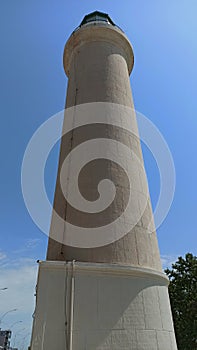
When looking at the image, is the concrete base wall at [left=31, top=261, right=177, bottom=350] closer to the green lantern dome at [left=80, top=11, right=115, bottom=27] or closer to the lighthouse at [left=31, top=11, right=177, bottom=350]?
the lighthouse at [left=31, top=11, right=177, bottom=350]

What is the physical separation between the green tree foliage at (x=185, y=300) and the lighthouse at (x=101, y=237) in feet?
30.0

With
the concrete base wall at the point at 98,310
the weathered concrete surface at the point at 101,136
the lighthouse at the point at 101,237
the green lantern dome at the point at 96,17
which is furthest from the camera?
the green lantern dome at the point at 96,17

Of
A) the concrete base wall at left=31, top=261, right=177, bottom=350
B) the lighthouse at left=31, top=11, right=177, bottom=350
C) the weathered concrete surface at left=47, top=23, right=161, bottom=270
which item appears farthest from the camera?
the weathered concrete surface at left=47, top=23, right=161, bottom=270

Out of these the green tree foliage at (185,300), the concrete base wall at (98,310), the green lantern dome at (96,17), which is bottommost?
the concrete base wall at (98,310)

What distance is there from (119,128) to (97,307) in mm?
5294

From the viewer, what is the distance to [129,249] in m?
6.79

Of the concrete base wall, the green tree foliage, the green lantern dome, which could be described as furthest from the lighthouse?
the green tree foliage

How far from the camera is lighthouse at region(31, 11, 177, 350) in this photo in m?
5.61

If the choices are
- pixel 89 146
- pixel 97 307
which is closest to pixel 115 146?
pixel 89 146

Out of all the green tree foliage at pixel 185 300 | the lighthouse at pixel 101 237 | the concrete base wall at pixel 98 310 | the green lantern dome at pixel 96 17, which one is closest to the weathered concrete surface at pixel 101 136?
the lighthouse at pixel 101 237

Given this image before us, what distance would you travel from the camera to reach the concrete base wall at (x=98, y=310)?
5422 millimetres

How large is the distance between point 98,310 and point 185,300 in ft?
36.7

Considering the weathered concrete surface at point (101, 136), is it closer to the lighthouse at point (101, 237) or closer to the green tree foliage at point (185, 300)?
the lighthouse at point (101, 237)

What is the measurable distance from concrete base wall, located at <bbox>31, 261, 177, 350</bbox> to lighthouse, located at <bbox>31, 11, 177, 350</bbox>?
0.02m
